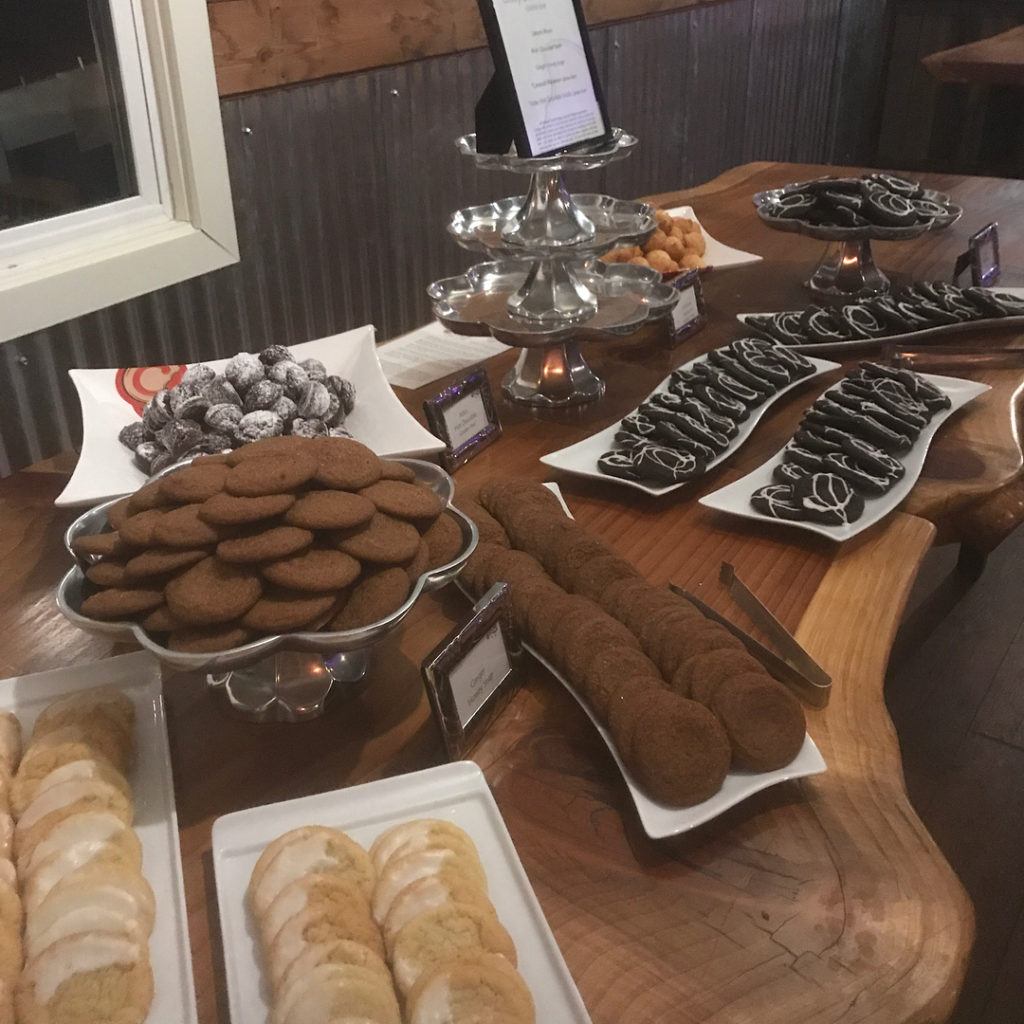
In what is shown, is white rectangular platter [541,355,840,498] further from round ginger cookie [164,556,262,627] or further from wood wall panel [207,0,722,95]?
wood wall panel [207,0,722,95]

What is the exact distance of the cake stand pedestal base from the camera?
0.84 meters

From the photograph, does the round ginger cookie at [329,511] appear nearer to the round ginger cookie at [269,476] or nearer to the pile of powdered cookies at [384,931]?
the round ginger cookie at [269,476]

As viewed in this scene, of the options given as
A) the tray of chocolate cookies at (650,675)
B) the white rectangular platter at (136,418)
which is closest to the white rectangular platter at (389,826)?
the tray of chocolate cookies at (650,675)

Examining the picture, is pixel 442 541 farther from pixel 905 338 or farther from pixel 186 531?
pixel 905 338

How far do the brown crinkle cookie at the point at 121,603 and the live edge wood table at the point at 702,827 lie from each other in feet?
0.59

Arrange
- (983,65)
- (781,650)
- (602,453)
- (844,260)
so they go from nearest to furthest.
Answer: (781,650), (602,453), (844,260), (983,65)

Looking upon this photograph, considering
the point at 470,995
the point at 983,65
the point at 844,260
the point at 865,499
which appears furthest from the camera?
the point at 983,65

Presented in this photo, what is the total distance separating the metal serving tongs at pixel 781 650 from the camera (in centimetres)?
84

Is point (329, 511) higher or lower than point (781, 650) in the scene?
higher

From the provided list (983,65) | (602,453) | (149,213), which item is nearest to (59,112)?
(149,213)

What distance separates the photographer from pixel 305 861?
2.10 ft

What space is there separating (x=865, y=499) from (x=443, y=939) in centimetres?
73

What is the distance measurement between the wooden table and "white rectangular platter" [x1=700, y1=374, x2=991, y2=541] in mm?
2698

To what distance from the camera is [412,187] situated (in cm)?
185
